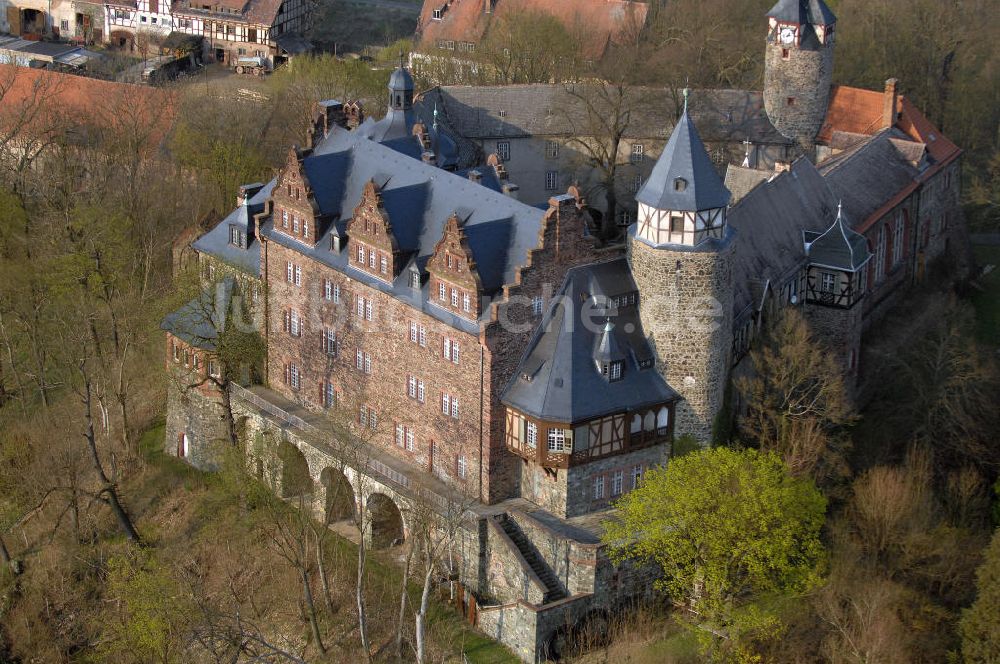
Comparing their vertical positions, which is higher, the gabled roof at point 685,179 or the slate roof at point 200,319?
the gabled roof at point 685,179

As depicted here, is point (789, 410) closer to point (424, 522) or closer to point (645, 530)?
point (645, 530)

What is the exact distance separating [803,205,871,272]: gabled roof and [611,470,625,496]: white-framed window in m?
15.6

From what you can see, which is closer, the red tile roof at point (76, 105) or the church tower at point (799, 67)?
the church tower at point (799, 67)

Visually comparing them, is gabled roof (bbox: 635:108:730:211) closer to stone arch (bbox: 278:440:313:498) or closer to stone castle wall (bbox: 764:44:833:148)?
stone arch (bbox: 278:440:313:498)

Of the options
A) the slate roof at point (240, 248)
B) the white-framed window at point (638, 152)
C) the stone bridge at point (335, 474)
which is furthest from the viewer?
the white-framed window at point (638, 152)

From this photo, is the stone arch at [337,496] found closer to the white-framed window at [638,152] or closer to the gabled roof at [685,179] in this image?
the gabled roof at [685,179]

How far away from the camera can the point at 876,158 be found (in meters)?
88.4

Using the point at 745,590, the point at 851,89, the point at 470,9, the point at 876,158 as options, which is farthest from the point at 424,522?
the point at 470,9

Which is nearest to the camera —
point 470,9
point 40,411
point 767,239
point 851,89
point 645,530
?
point 645,530

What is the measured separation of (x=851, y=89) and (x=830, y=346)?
2474 centimetres

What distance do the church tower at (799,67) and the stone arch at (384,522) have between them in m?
36.1

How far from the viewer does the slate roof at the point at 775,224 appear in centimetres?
7144

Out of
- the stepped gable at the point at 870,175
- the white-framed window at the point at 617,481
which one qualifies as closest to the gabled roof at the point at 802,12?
the stepped gable at the point at 870,175

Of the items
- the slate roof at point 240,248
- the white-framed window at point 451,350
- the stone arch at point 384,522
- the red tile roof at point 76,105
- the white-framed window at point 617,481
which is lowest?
the stone arch at point 384,522
